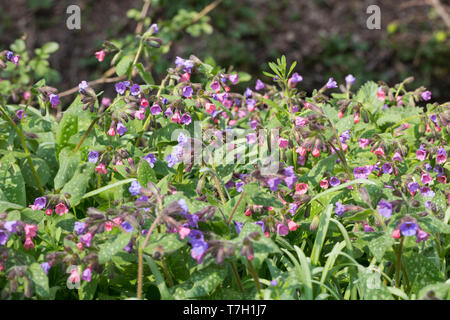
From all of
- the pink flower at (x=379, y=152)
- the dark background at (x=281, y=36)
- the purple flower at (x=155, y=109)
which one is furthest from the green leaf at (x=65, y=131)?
the dark background at (x=281, y=36)

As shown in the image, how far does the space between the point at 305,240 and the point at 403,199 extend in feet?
1.22

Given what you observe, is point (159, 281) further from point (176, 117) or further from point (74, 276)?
point (176, 117)

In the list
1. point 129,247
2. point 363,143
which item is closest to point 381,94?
point 363,143

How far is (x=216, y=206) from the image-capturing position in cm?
141

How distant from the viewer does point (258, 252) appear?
1.28m

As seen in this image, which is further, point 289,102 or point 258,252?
point 289,102

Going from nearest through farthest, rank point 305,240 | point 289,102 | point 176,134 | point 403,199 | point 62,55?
point 403,199
point 305,240
point 176,134
point 289,102
point 62,55

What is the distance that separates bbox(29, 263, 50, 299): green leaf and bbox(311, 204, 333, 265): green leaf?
67cm

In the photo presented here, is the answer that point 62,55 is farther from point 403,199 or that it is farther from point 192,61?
point 403,199

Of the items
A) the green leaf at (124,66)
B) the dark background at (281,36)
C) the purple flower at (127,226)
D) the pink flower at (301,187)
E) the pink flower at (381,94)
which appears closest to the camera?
the purple flower at (127,226)

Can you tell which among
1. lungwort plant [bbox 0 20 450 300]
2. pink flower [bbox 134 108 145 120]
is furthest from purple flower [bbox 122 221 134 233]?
pink flower [bbox 134 108 145 120]

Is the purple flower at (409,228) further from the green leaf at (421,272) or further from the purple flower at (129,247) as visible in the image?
the purple flower at (129,247)

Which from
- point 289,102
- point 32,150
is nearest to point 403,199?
point 289,102

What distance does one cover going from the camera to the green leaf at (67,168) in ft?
5.49
